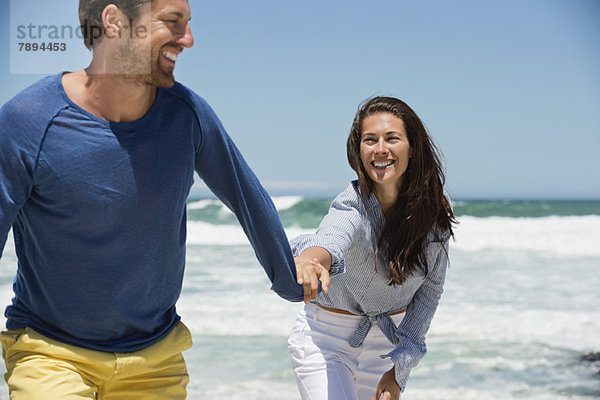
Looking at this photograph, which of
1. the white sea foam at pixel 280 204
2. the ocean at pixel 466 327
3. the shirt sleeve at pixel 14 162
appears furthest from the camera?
the white sea foam at pixel 280 204

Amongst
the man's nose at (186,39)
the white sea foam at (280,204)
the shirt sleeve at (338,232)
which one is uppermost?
the man's nose at (186,39)

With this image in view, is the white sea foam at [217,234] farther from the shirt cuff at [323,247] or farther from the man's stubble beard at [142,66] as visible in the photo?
the man's stubble beard at [142,66]

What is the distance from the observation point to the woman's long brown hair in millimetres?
3045

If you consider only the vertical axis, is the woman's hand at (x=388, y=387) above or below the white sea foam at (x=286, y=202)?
above

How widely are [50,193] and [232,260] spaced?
1213cm

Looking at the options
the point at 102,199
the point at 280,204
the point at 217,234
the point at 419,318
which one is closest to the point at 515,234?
the point at 217,234

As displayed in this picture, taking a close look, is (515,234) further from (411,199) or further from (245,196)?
(245,196)

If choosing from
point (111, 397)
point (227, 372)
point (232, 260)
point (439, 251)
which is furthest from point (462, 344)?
point (232, 260)

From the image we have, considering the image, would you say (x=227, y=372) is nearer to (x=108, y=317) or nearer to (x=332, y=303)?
(x=332, y=303)

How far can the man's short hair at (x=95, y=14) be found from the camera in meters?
2.00

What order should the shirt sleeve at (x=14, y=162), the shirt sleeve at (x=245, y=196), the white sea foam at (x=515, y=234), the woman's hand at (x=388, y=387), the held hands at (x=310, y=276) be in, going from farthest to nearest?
the white sea foam at (x=515, y=234) < the woman's hand at (x=388, y=387) < the held hands at (x=310, y=276) < the shirt sleeve at (x=245, y=196) < the shirt sleeve at (x=14, y=162)

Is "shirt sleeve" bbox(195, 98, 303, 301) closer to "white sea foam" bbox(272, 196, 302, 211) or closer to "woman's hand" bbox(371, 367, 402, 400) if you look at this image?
"woman's hand" bbox(371, 367, 402, 400)

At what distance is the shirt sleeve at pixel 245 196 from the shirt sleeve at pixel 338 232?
11.4 inches

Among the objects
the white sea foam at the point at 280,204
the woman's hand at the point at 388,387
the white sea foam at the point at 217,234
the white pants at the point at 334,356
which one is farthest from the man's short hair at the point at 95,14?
the white sea foam at the point at 280,204
